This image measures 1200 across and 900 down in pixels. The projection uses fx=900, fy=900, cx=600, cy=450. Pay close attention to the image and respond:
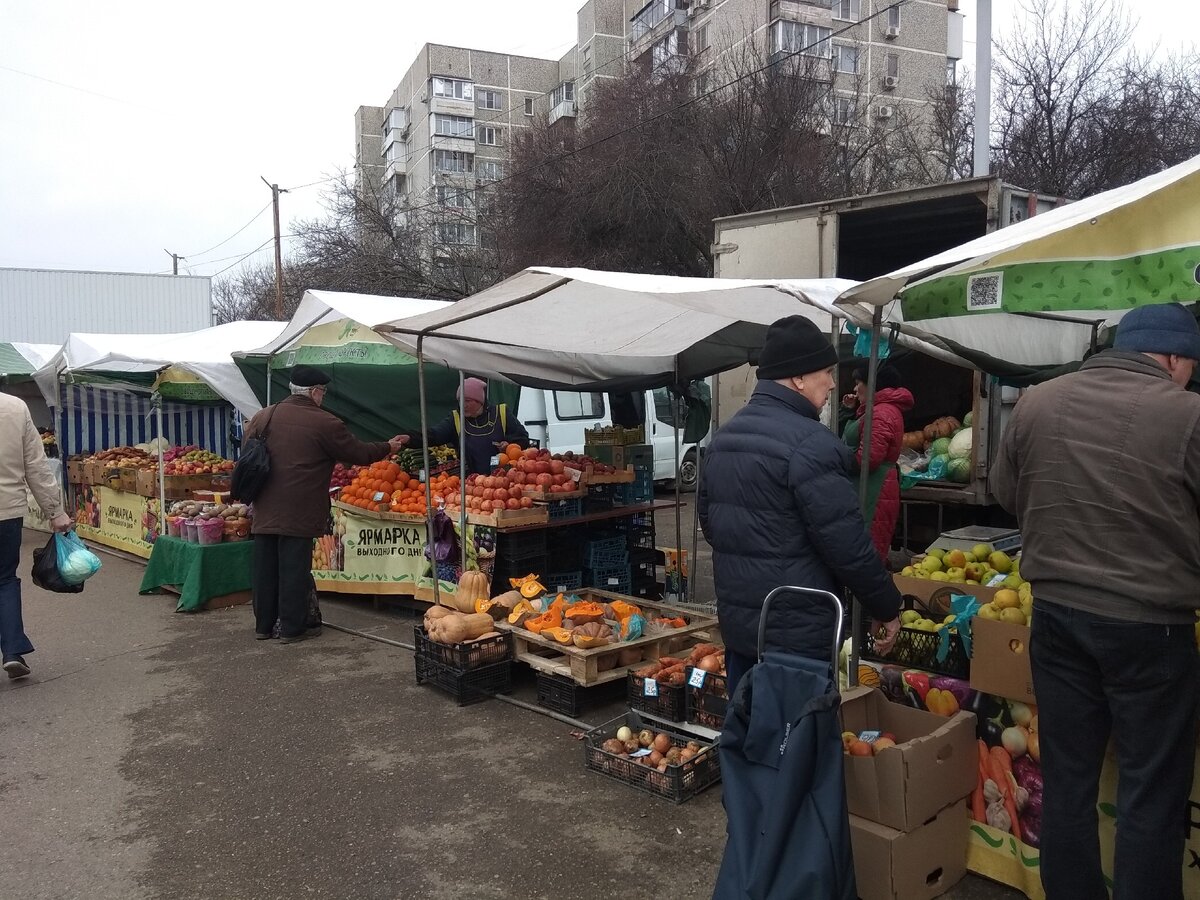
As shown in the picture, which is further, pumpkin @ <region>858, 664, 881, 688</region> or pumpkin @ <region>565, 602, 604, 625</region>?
pumpkin @ <region>565, 602, 604, 625</region>

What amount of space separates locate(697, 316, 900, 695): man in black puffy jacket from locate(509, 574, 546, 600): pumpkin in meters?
2.93

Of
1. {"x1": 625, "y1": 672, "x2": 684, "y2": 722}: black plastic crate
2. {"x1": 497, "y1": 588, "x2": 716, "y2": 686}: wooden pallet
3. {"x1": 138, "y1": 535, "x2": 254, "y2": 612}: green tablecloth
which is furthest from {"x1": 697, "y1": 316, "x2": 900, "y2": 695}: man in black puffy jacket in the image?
{"x1": 138, "y1": 535, "x2": 254, "y2": 612}: green tablecloth

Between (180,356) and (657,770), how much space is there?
8.21 meters

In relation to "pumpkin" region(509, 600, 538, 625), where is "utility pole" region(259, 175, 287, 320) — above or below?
above

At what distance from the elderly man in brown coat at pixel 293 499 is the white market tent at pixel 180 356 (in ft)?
10.5

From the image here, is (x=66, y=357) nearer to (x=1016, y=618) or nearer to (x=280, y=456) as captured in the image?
(x=280, y=456)

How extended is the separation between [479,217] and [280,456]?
1962 centimetres

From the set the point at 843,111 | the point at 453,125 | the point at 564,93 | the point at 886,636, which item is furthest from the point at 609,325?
the point at 453,125

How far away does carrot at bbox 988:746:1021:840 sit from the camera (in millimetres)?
3260

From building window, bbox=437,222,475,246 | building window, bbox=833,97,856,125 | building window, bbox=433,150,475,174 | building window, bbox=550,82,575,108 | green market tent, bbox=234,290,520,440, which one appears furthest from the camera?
building window, bbox=433,150,475,174

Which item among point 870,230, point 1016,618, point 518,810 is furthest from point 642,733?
point 870,230

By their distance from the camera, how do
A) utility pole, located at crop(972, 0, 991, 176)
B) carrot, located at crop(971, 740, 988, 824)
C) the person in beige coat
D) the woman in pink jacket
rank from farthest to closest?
1. utility pole, located at crop(972, 0, 991, 176)
2. the person in beige coat
3. the woman in pink jacket
4. carrot, located at crop(971, 740, 988, 824)

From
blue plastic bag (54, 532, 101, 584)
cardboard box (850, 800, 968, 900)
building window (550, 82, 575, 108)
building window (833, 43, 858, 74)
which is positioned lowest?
cardboard box (850, 800, 968, 900)

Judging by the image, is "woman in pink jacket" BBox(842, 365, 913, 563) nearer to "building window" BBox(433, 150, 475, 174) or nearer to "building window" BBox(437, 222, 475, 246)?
"building window" BBox(437, 222, 475, 246)
